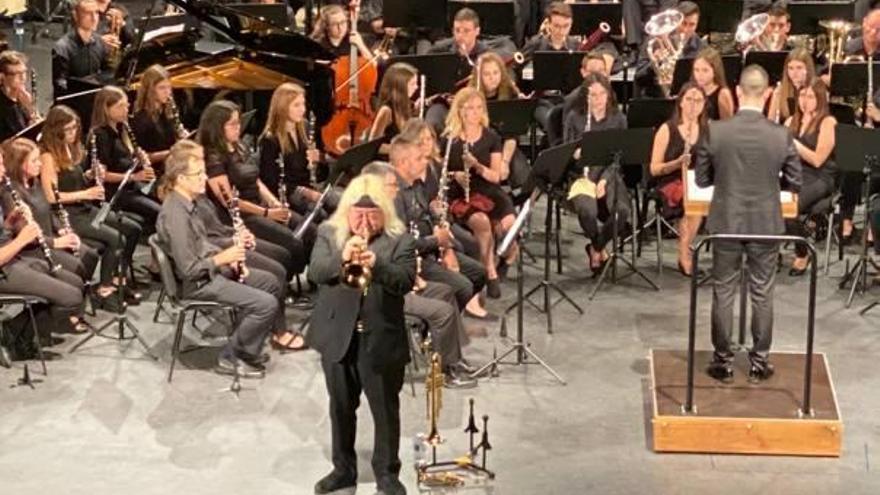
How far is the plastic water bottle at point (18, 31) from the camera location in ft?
58.4

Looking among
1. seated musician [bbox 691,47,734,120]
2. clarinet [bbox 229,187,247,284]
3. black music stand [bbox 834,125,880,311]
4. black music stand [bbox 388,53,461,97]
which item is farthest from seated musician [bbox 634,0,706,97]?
clarinet [bbox 229,187,247,284]

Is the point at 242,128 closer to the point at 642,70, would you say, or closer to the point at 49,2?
the point at 642,70

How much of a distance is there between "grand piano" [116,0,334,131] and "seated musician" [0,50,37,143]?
0.77 metres

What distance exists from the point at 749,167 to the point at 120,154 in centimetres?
469

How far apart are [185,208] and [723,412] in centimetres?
342

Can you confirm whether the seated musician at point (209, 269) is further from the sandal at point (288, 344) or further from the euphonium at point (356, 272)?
the euphonium at point (356, 272)

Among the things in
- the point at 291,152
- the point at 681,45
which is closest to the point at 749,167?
the point at 291,152

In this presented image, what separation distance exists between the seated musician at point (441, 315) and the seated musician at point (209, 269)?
0.94 meters

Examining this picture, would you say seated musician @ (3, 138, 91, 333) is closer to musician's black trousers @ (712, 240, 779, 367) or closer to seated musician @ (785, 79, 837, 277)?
musician's black trousers @ (712, 240, 779, 367)

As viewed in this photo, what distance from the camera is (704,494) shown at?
792cm

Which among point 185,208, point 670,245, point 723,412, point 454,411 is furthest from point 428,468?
point 670,245

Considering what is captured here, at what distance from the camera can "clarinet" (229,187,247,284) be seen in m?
9.58

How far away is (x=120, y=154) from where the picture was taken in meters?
11.0

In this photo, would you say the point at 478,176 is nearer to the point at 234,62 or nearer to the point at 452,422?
the point at 452,422
